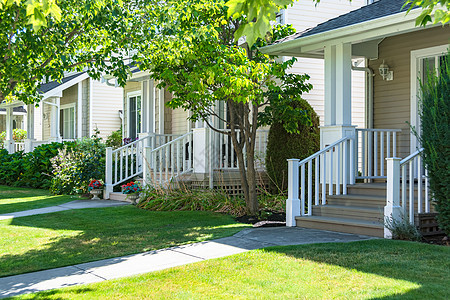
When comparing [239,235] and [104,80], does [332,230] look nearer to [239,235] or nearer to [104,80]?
[239,235]

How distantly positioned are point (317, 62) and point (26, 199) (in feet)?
27.3

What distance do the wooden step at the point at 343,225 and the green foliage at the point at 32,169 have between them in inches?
379

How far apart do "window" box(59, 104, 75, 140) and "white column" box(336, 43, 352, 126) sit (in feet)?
53.6

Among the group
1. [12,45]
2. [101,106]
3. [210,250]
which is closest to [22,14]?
[12,45]

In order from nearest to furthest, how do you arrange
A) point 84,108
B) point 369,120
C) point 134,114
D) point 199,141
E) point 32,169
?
point 369,120 < point 199,141 < point 32,169 < point 134,114 < point 84,108

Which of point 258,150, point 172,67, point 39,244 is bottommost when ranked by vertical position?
point 39,244

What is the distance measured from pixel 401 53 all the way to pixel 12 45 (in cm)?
732

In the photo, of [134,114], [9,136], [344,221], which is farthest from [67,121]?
[344,221]

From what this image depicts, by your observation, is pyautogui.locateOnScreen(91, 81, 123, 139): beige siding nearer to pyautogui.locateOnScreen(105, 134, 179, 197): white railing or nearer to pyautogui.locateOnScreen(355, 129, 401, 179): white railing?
pyautogui.locateOnScreen(105, 134, 179, 197): white railing

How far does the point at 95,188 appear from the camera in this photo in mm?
13883

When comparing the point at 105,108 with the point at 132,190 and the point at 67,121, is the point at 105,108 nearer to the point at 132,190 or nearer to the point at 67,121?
the point at 67,121

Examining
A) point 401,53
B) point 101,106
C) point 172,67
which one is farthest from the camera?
point 101,106

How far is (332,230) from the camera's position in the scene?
8523 millimetres

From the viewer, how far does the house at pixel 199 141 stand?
1263 centimetres
